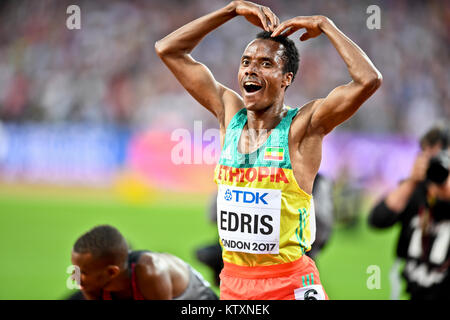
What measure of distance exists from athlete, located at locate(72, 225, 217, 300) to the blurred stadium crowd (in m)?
10.5

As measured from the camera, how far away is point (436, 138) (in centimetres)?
530

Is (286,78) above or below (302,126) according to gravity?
above

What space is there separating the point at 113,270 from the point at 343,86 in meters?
2.11

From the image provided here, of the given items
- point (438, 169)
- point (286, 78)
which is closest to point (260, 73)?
point (286, 78)

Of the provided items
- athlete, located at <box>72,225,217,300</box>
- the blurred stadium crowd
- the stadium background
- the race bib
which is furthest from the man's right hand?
the blurred stadium crowd

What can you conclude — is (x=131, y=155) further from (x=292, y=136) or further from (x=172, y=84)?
(x=292, y=136)

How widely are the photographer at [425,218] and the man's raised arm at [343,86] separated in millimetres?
1969

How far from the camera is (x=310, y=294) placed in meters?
3.48

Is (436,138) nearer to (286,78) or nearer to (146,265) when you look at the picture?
(286,78)

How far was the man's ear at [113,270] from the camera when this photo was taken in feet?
13.5

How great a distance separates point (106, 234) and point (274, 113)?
4.98 feet

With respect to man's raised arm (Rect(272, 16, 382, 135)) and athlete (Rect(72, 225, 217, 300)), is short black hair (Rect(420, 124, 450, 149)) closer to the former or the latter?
man's raised arm (Rect(272, 16, 382, 135))

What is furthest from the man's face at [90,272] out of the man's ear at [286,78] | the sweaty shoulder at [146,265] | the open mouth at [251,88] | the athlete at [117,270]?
the man's ear at [286,78]
